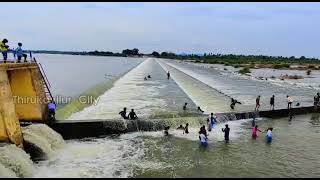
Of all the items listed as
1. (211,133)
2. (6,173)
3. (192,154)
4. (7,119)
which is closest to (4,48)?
(7,119)

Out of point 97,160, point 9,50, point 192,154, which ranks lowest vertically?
point 192,154

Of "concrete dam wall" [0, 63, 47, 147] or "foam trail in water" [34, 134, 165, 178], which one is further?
"concrete dam wall" [0, 63, 47, 147]

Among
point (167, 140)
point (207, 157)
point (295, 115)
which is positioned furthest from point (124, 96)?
point (207, 157)

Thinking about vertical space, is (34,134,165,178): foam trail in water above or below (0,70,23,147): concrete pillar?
below

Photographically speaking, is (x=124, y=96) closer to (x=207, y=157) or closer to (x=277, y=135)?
(x=277, y=135)

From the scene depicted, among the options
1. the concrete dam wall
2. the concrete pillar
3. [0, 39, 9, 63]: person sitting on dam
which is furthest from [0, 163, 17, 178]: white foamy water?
the concrete dam wall

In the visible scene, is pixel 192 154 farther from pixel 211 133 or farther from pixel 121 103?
pixel 121 103

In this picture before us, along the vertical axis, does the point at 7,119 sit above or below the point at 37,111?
above

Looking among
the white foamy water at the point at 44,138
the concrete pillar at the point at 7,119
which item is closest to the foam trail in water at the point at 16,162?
the concrete pillar at the point at 7,119

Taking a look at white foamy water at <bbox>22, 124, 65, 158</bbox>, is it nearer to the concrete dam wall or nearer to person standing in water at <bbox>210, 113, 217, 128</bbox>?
the concrete dam wall

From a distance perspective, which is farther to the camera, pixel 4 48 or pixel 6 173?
pixel 4 48

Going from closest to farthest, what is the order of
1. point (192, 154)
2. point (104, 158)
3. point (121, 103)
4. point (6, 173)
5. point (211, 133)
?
point (6, 173) < point (104, 158) < point (192, 154) < point (211, 133) < point (121, 103)

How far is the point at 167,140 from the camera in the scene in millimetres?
22203

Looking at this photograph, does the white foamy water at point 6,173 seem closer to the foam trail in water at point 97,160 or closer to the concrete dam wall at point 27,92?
the foam trail in water at point 97,160
